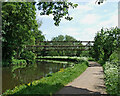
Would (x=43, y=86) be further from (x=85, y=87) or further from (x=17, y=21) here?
(x=17, y=21)

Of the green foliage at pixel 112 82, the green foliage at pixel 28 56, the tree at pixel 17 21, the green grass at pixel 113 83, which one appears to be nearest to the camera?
the green grass at pixel 113 83

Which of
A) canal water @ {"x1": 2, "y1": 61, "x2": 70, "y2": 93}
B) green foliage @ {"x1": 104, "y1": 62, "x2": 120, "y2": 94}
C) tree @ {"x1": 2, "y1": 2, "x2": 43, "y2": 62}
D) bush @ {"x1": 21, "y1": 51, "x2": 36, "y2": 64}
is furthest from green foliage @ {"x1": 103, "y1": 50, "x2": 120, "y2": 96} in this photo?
bush @ {"x1": 21, "y1": 51, "x2": 36, "y2": 64}

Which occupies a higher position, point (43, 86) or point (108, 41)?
point (108, 41)

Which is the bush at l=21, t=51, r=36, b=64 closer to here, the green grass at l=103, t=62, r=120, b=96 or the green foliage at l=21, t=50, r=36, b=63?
the green foliage at l=21, t=50, r=36, b=63

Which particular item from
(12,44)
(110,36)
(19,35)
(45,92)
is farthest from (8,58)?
(45,92)

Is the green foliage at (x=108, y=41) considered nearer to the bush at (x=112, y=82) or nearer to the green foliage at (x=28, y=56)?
the bush at (x=112, y=82)

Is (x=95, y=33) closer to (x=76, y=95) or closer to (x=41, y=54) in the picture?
(x=76, y=95)

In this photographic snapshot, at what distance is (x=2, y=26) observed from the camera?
905 inches

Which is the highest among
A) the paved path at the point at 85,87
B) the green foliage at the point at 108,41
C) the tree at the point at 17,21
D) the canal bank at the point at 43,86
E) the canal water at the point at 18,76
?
the tree at the point at 17,21

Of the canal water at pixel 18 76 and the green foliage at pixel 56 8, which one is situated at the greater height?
the green foliage at pixel 56 8

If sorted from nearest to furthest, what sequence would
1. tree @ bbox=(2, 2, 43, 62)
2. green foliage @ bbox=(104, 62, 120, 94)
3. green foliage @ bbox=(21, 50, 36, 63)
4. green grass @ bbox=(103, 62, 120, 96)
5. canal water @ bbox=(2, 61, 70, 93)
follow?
green grass @ bbox=(103, 62, 120, 96) → green foliage @ bbox=(104, 62, 120, 94) → canal water @ bbox=(2, 61, 70, 93) → tree @ bbox=(2, 2, 43, 62) → green foliage @ bbox=(21, 50, 36, 63)

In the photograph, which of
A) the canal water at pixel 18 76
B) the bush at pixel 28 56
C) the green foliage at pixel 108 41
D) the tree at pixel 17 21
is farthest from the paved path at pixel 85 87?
the bush at pixel 28 56

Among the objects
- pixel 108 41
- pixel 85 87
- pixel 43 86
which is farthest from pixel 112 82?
pixel 108 41

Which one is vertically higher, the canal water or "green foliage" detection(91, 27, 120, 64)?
"green foliage" detection(91, 27, 120, 64)
